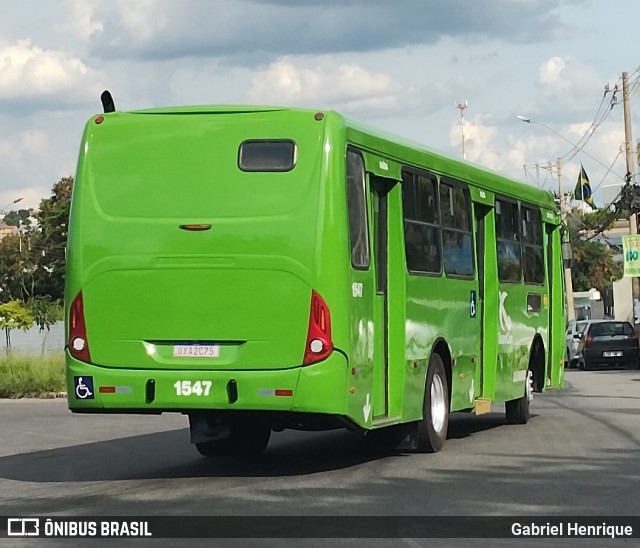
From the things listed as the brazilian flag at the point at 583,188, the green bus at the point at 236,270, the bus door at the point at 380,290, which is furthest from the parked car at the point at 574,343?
the green bus at the point at 236,270

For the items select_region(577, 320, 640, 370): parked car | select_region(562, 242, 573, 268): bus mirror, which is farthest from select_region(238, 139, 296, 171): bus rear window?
select_region(577, 320, 640, 370): parked car

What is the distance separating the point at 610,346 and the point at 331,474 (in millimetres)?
32039

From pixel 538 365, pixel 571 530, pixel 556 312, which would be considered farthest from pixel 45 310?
pixel 571 530

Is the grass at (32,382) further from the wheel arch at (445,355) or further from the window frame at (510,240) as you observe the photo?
the wheel arch at (445,355)

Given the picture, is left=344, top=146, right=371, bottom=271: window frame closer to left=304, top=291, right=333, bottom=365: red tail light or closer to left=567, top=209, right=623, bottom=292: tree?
left=304, top=291, right=333, bottom=365: red tail light

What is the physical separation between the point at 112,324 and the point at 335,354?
1972mm

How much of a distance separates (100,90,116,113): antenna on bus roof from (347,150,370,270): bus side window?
7.55 feet

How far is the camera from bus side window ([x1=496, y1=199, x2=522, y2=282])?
1775cm

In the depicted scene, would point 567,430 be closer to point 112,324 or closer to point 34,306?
point 112,324

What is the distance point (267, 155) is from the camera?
12328 millimetres

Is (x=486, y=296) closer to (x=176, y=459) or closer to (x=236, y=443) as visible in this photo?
(x=236, y=443)

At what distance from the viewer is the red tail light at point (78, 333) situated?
12.6 metres

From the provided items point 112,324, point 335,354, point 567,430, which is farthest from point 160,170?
point 567,430

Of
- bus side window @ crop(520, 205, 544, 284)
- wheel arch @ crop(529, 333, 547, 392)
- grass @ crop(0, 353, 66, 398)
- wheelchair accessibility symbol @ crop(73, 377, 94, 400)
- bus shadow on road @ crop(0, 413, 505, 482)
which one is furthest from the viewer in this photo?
grass @ crop(0, 353, 66, 398)
